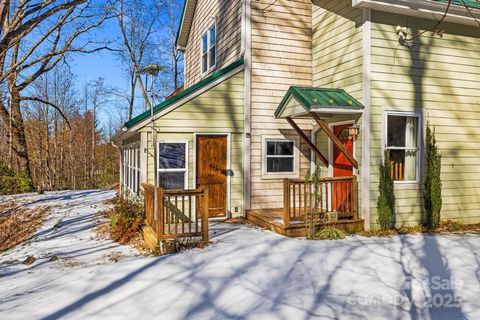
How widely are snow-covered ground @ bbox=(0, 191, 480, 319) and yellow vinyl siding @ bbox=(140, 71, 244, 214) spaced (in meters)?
2.12

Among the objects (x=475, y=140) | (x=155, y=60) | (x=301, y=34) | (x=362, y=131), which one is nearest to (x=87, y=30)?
(x=301, y=34)

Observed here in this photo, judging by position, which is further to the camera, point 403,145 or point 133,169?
point 133,169

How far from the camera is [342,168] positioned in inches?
332

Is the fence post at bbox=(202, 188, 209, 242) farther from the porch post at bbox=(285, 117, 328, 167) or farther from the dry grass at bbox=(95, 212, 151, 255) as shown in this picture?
the porch post at bbox=(285, 117, 328, 167)

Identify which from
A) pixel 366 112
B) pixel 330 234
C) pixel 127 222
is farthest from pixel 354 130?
pixel 127 222

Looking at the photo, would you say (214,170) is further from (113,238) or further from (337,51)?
(337,51)

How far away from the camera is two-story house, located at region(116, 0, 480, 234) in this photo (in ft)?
24.4

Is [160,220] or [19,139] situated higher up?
[19,139]

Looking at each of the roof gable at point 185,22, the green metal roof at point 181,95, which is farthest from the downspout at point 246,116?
the roof gable at point 185,22

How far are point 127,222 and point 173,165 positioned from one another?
1.73m

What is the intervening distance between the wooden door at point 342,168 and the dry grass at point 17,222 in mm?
7565

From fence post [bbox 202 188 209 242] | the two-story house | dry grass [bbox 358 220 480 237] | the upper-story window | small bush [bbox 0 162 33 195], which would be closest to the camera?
fence post [bbox 202 188 209 242]

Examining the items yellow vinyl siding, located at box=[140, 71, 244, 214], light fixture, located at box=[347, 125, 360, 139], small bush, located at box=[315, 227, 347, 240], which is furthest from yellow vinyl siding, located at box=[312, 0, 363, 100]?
small bush, located at box=[315, 227, 347, 240]

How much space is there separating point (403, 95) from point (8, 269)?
829 cm
